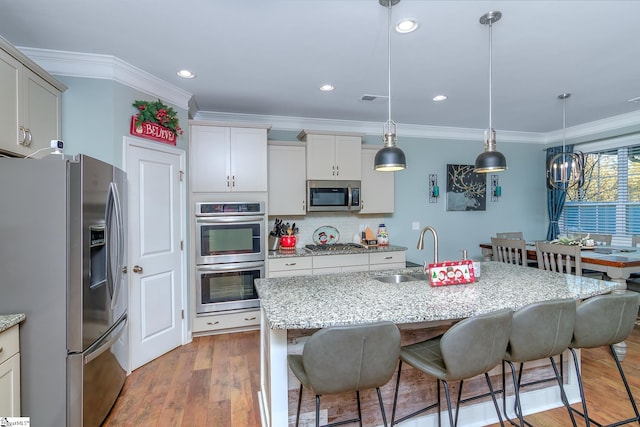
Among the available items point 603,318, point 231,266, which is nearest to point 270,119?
point 231,266

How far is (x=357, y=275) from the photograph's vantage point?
2441mm

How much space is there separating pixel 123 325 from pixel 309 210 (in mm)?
2309

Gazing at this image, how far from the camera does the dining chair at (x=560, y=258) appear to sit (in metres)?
3.08

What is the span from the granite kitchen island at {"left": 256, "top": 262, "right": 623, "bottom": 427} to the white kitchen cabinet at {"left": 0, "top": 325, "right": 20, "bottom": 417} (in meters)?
1.25

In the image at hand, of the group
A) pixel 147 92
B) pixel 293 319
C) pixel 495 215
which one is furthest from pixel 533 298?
pixel 495 215

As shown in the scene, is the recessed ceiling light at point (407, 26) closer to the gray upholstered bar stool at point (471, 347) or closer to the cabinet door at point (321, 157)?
the gray upholstered bar stool at point (471, 347)

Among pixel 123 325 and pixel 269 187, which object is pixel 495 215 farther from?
pixel 123 325

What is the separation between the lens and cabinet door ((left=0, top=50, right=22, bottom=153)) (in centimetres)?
193

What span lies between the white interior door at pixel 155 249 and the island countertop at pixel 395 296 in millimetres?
1341

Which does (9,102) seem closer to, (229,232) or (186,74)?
(186,74)

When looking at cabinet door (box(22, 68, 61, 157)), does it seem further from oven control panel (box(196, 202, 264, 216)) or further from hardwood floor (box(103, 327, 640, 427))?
hardwood floor (box(103, 327, 640, 427))

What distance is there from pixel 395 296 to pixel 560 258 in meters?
2.39

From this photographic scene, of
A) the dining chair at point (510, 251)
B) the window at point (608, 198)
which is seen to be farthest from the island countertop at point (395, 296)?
the window at point (608, 198)

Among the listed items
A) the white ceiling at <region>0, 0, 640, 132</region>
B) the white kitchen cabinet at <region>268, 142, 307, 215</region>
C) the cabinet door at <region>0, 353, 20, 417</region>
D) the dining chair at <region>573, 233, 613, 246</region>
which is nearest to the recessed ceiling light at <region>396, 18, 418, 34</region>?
the white ceiling at <region>0, 0, 640, 132</region>
